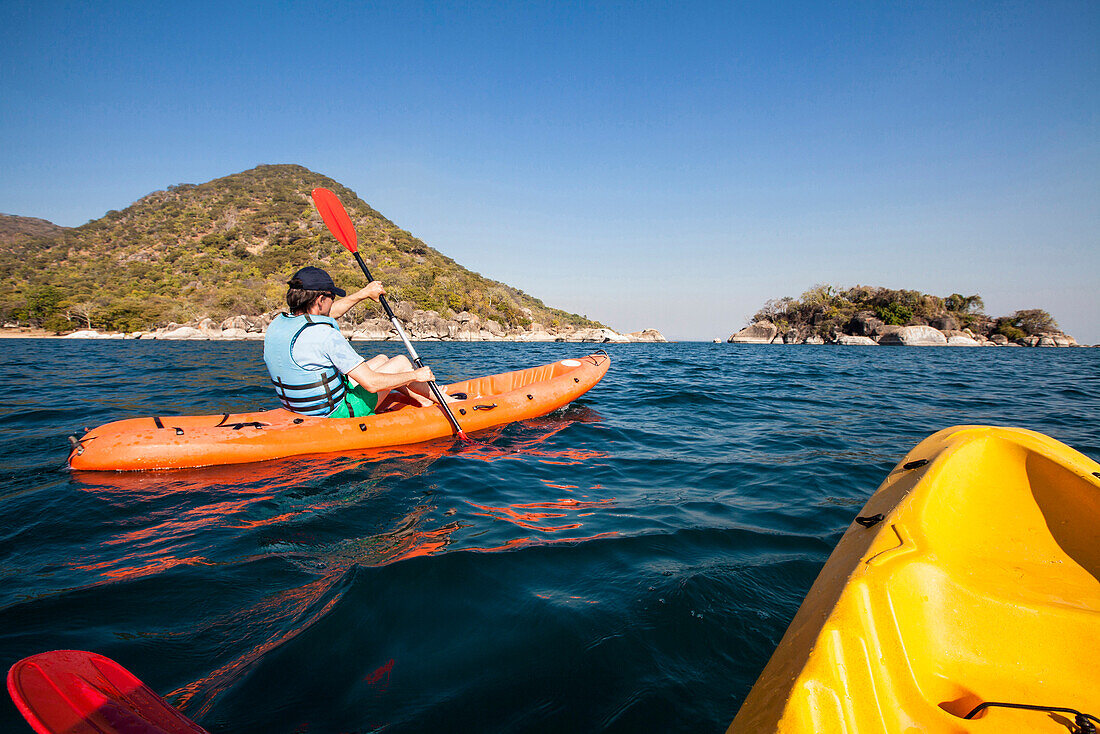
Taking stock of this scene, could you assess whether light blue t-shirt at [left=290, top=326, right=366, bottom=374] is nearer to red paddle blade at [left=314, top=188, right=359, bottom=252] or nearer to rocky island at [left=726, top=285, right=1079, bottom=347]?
red paddle blade at [left=314, top=188, right=359, bottom=252]

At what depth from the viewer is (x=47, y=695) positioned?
3.39 feet

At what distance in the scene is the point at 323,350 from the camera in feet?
13.1

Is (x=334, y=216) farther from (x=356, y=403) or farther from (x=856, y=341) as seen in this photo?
(x=856, y=341)

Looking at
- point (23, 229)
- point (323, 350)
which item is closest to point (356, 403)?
point (323, 350)

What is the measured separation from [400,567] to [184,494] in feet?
7.50

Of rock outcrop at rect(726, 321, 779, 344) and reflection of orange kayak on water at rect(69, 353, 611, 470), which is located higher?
rock outcrop at rect(726, 321, 779, 344)

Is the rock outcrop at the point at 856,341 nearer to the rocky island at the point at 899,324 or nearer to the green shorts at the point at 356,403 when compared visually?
the rocky island at the point at 899,324

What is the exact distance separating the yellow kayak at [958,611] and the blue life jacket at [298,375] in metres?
4.08

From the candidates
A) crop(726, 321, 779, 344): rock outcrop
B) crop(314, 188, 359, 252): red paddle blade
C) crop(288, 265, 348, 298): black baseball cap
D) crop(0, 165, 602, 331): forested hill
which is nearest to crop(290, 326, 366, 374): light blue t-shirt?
crop(288, 265, 348, 298): black baseball cap

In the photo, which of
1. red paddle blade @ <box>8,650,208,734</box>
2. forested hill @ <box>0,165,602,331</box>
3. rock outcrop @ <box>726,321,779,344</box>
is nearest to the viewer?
red paddle blade @ <box>8,650,208,734</box>

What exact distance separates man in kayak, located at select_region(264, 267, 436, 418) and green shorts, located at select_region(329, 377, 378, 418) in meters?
0.01

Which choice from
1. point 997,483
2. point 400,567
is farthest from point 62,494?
point 997,483

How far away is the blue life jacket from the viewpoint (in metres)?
3.92

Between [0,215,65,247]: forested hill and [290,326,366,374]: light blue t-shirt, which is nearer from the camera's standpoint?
[290,326,366,374]: light blue t-shirt
